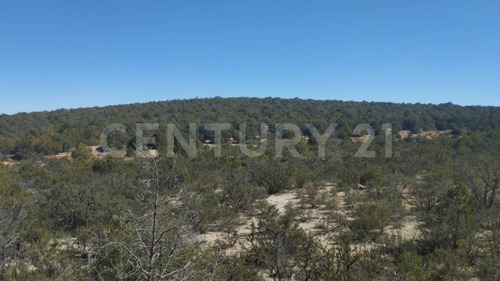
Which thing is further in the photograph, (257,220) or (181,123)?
(181,123)

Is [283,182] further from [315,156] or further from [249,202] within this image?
[315,156]

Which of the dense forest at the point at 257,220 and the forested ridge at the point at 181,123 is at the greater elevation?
the forested ridge at the point at 181,123

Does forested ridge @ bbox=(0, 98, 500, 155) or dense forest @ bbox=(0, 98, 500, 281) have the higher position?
forested ridge @ bbox=(0, 98, 500, 155)

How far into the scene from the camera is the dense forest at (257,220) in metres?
5.43

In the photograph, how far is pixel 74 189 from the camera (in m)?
11.7

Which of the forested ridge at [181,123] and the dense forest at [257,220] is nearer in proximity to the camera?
the dense forest at [257,220]

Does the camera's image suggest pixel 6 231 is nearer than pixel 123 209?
Yes

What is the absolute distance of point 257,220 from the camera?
38.7 feet

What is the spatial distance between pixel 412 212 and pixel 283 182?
6.53 meters

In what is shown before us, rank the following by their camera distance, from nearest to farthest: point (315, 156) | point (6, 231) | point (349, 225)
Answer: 1. point (6, 231)
2. point (349, 225)
3. point (315, 156)

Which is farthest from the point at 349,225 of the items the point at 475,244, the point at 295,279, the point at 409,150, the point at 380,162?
the point at 409,150

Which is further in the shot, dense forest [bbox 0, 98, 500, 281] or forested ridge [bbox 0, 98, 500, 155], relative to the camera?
forested ridge [bbox 0, 98, 500, 155]

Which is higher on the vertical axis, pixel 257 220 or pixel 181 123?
pixel 181 123

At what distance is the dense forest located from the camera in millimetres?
5434
